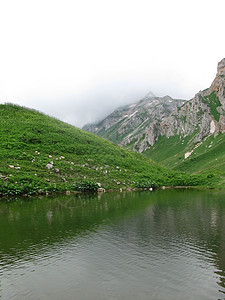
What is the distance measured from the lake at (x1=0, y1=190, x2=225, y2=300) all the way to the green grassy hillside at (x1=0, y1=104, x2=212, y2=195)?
26.3 meters

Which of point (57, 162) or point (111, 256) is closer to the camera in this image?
point (111, 256)

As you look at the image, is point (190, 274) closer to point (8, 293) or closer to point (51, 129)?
point (8, 293)

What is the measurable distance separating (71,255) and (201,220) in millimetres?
21654

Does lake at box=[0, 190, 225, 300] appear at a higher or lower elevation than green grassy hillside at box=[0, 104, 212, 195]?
lower

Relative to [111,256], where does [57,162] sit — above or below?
above

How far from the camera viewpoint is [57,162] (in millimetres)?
78125

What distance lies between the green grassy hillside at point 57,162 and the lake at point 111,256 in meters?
Answer: 26.3

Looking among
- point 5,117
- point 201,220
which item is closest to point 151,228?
point 201,220

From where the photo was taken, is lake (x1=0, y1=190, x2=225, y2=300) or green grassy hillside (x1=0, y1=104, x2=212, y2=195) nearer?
lake (x1=0, y1=190, x2=225, y2=300)

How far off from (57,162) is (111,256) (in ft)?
190

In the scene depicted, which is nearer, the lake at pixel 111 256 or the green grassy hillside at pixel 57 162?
the lake at pixel 111 256

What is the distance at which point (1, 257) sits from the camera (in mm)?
22562

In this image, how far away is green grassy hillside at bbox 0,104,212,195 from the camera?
215ft

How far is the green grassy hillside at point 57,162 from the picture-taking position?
2584 inches
